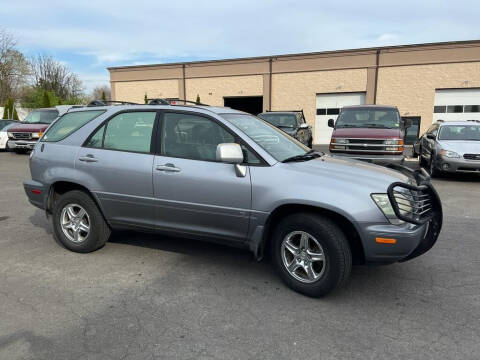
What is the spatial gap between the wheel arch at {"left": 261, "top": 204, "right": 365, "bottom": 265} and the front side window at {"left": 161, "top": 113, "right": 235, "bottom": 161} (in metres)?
0.83

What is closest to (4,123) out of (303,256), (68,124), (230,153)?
(68,124)

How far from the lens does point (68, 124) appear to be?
4.55 metres

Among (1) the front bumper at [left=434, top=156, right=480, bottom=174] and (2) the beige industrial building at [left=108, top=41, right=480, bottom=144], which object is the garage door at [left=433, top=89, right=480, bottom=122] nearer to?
(2) the beige industrial building at [left=108, top=41, right=480, bottom=144]

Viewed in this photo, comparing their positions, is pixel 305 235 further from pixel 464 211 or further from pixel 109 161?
pixel 464 211

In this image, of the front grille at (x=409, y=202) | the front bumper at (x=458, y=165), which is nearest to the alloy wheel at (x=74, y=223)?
the front grille at (x=409, y=202)

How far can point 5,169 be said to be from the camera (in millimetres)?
11375

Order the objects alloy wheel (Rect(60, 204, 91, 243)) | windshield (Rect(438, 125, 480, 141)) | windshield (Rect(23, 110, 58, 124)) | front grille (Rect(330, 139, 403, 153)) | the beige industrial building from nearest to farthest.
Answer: alloy wheel (Rect(60, 204, 91, 243))
front grille (Rect(330, 139, 403, 153))
windshield (Rect(438, 125, 480, 141))
windshield (Rect(23, 110, 58, 124))
the beige industrial building

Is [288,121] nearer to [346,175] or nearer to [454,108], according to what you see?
[346,175]

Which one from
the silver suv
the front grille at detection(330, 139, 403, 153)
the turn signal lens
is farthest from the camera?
the front grille at detection(330, 139, 403, 153)

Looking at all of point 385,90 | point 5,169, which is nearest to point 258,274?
point 5,169

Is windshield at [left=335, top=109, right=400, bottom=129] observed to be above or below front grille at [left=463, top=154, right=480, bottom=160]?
above

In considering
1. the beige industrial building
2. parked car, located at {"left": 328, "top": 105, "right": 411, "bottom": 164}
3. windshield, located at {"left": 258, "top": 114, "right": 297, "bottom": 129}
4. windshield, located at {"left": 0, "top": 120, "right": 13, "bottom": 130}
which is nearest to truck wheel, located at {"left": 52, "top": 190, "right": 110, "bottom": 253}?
parked car, located at {"left": 328, "top": 105, "right": 411, "bottom": 164}

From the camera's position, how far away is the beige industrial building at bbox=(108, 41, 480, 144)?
21797mm

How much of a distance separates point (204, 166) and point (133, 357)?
1770 millimetres
